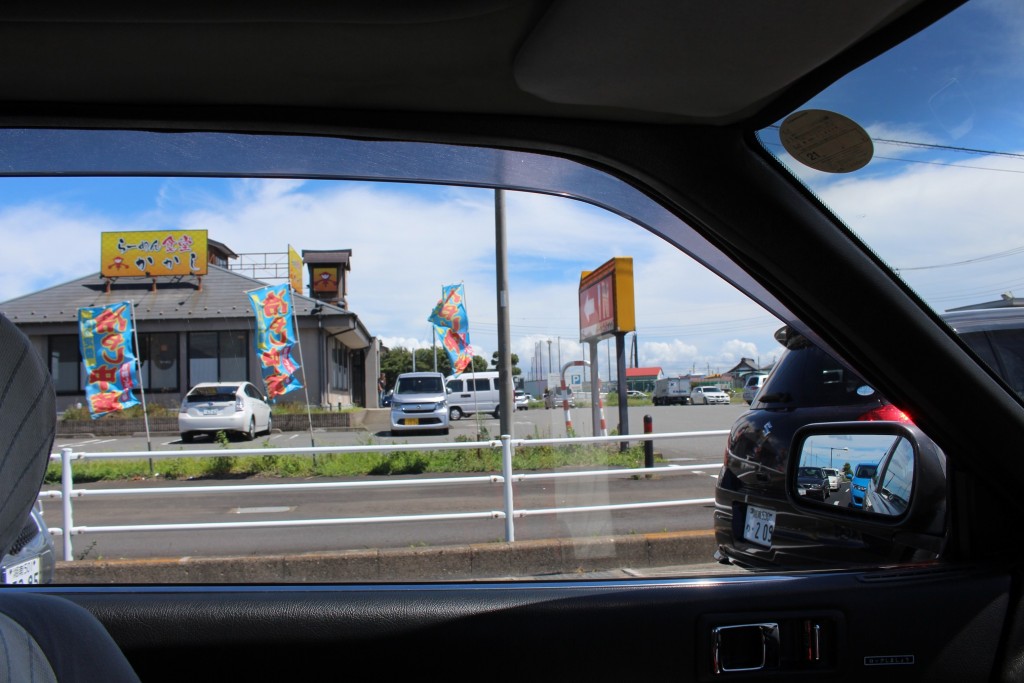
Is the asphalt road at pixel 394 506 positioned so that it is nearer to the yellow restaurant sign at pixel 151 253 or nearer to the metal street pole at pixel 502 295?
the metal street pole at pixel 502 295

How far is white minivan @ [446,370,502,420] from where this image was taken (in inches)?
209

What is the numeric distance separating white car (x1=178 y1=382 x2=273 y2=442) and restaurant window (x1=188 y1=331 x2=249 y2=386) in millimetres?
123

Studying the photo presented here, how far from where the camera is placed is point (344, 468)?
5875mm

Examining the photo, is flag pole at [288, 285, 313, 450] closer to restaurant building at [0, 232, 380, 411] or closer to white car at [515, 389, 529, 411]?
restaurant building at [0, 232, 380, 411]

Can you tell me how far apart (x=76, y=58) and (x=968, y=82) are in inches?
75.6

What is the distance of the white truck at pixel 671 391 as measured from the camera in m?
3.05

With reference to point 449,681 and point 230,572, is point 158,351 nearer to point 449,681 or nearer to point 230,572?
point 230,572

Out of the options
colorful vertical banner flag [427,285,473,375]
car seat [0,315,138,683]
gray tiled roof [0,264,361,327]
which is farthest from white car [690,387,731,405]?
car seat [0,315,138,683]

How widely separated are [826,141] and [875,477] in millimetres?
895

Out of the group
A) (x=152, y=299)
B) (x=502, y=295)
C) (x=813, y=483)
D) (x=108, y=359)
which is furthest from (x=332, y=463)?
(x=813, y=483)

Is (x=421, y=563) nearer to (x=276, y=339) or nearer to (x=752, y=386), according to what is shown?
(x=276, y=339)

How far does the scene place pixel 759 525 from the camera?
2355mm

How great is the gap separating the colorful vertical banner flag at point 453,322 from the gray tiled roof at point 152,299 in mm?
378

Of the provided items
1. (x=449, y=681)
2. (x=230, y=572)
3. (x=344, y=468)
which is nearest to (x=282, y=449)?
(x=344, y=468)
